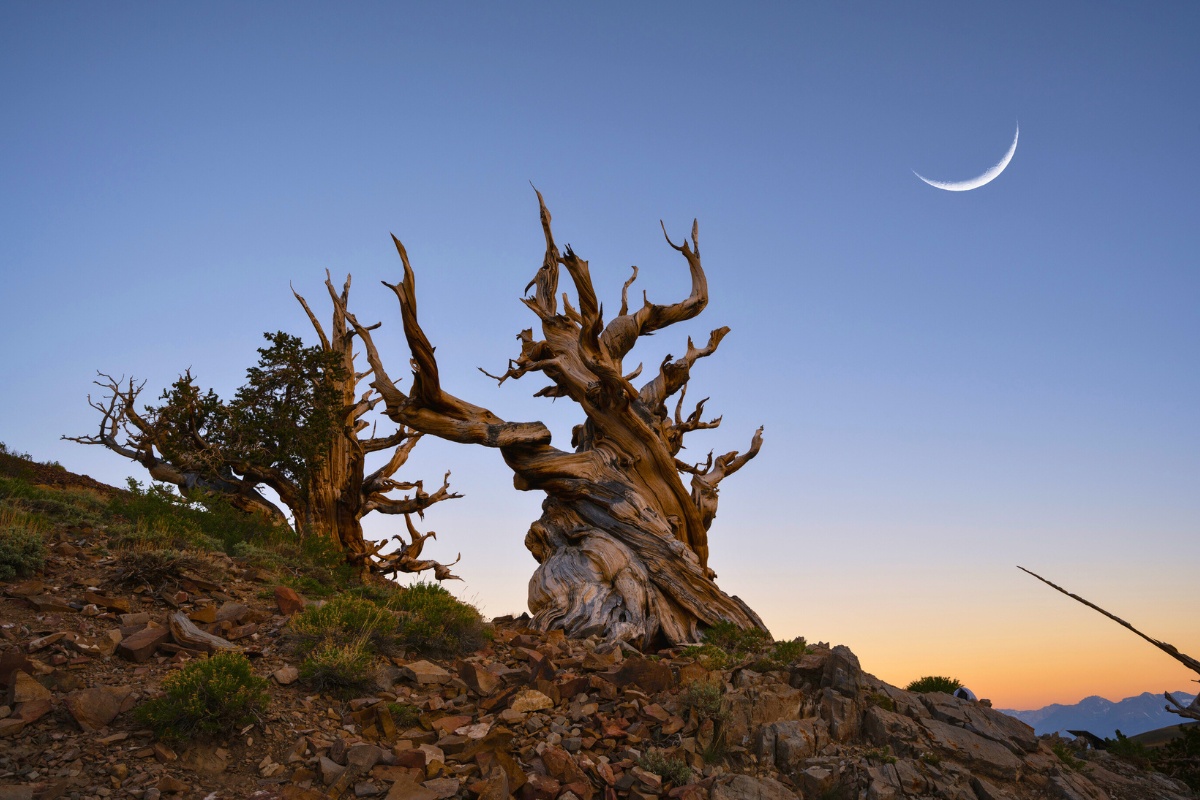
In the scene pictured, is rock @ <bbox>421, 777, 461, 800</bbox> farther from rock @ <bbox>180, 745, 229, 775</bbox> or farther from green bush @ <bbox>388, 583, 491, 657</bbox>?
green bush @ <bbox>388, 583, 491, 657</bbox>

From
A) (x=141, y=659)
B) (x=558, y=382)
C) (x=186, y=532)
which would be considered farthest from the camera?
(x=558, y=382)

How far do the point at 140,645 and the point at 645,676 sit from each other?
504cm

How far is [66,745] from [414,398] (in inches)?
299

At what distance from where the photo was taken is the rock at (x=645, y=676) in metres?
8.45

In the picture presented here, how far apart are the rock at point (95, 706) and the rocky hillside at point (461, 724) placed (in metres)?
0.01

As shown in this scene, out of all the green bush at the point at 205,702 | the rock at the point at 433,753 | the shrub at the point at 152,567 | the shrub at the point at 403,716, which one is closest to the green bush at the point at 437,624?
the shrub at the point at 403,716

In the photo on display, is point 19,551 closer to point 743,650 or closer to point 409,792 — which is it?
point 409,792

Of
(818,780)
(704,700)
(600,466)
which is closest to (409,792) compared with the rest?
(704,700)

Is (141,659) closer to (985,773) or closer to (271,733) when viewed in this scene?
(271,733)

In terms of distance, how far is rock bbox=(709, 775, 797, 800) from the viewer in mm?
6566

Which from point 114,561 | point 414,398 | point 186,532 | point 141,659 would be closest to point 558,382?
point 414,398

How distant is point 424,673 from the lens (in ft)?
26.5

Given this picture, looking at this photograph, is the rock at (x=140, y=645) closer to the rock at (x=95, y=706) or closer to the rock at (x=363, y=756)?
the rock at (x=95, y=706)

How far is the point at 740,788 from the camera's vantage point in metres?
6.66
